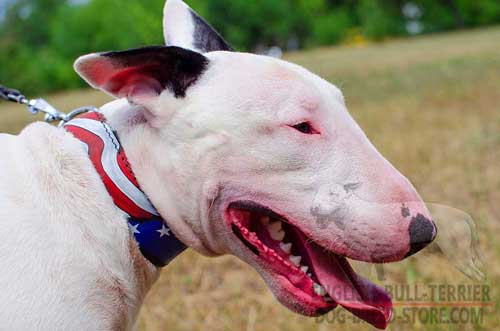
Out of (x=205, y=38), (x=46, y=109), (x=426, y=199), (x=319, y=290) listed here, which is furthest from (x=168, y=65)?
(x=426, y=199)

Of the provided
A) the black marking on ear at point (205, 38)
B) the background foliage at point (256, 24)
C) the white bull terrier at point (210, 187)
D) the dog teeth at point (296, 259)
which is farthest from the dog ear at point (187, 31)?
the background foliage at point (256, 24)

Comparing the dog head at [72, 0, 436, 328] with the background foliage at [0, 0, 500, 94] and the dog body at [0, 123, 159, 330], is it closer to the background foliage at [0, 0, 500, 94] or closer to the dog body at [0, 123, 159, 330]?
the dog body at [0, 123, 159, 330]

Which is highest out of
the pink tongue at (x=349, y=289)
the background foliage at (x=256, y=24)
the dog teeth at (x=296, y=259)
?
the dog teeth at (x=296, y=259)

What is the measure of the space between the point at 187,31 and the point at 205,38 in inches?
Result: 2.5

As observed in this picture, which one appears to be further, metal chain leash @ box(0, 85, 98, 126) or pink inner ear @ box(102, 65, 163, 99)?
metal chain leash @ box(0, 85, 98, 126)

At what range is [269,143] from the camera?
1.87 metres

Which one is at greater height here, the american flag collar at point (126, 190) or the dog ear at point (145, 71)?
the dog ear at point (145, 71)

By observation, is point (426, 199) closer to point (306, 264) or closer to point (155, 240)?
point (306, 264)

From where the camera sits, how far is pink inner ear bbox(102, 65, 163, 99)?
1.91m

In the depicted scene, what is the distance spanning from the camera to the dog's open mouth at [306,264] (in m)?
1.90

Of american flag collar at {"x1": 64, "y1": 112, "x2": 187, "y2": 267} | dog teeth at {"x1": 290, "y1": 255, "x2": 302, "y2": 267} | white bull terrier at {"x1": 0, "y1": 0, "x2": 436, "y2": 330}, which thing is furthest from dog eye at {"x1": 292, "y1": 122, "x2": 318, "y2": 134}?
american flag collar at {"x1": 64, "y1": 112, "x2": 187, "y2": 267}

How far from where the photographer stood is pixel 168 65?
192 cm

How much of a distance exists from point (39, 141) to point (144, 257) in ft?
1.41

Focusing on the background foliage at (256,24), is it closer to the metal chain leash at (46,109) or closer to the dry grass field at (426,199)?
the dry grass field at (426,199)
